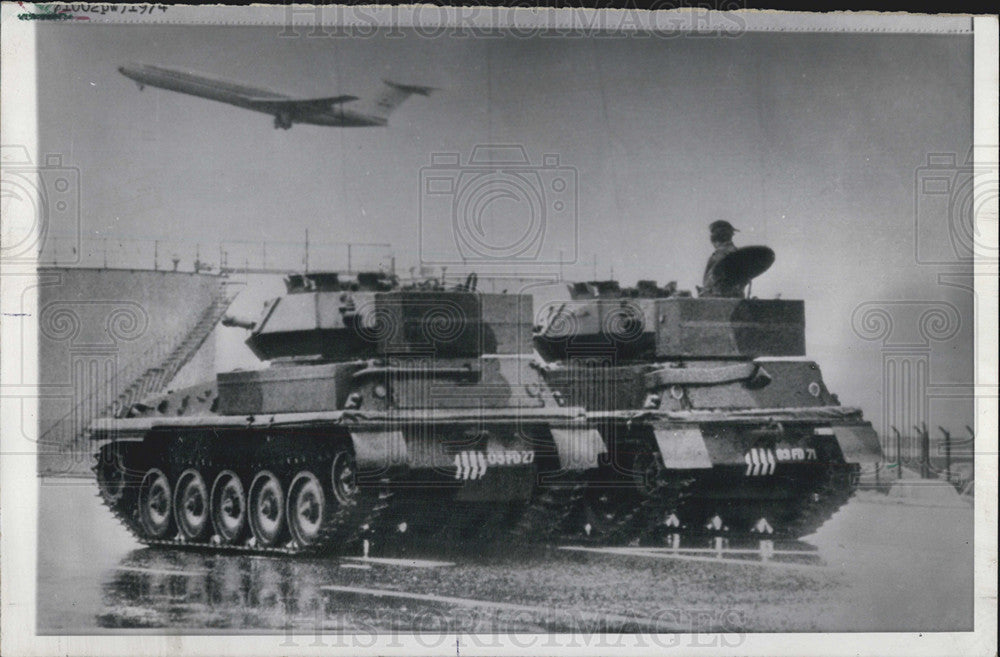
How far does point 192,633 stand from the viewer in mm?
14328

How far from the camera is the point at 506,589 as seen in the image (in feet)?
48.0

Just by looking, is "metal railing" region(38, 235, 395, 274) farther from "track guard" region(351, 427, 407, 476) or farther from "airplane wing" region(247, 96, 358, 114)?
"track guard" region(351, 427, 407, 476)

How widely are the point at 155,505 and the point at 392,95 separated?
5.12 metres

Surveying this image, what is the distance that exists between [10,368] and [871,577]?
7.82 m

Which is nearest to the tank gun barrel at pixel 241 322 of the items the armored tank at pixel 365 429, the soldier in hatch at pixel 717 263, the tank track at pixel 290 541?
the armored tank at pixel 365 429

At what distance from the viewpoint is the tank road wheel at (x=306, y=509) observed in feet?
50.0

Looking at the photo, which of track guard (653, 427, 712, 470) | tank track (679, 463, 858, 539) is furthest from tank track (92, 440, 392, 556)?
tank track (679, 463, 858, 539)

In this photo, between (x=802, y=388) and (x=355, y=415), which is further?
(x=802, y=388)

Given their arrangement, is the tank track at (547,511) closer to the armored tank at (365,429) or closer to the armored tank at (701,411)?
the armored tank at (365,429)

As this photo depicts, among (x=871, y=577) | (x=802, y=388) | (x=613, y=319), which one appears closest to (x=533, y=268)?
(x=613, y=319)

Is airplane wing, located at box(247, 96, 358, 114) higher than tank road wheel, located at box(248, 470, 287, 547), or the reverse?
airplane wing, located at box(247, 96, 358, 114)

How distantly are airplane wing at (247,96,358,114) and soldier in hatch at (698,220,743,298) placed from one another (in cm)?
372

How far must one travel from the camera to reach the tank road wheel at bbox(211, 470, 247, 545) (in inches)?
634

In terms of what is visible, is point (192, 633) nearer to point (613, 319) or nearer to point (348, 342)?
point (348, 342)
